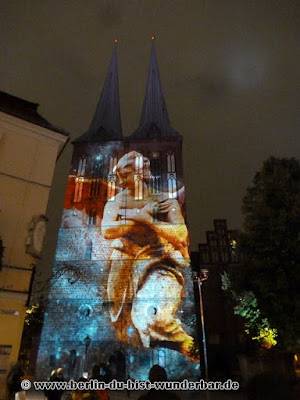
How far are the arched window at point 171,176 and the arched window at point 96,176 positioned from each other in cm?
878

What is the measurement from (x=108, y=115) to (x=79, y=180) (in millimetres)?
13814

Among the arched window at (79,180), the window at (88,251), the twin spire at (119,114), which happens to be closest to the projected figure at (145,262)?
the window at (88,251)

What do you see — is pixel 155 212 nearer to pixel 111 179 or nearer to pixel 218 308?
pixel 111 179

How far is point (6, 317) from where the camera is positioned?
1048cm

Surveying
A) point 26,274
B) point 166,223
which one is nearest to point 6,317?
point 26,274

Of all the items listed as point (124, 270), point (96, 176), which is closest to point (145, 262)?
point (124, 270)

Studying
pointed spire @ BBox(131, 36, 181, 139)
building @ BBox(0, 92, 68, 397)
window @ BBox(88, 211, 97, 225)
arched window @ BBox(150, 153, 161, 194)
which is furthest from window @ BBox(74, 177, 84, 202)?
building @ BBox(0, 92, 68, 397)

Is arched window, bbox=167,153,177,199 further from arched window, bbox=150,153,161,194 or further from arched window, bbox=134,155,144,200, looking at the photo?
arched window, bbox=134,155,144,200

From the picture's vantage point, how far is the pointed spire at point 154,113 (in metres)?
41.4

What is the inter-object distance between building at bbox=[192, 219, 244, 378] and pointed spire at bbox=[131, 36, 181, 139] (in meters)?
15.1

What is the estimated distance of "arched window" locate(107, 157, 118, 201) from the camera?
3591 cm

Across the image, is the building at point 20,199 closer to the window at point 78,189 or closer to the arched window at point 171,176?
the window at point 78,189

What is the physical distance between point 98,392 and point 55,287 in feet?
85.4

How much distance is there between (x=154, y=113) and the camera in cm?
4478
